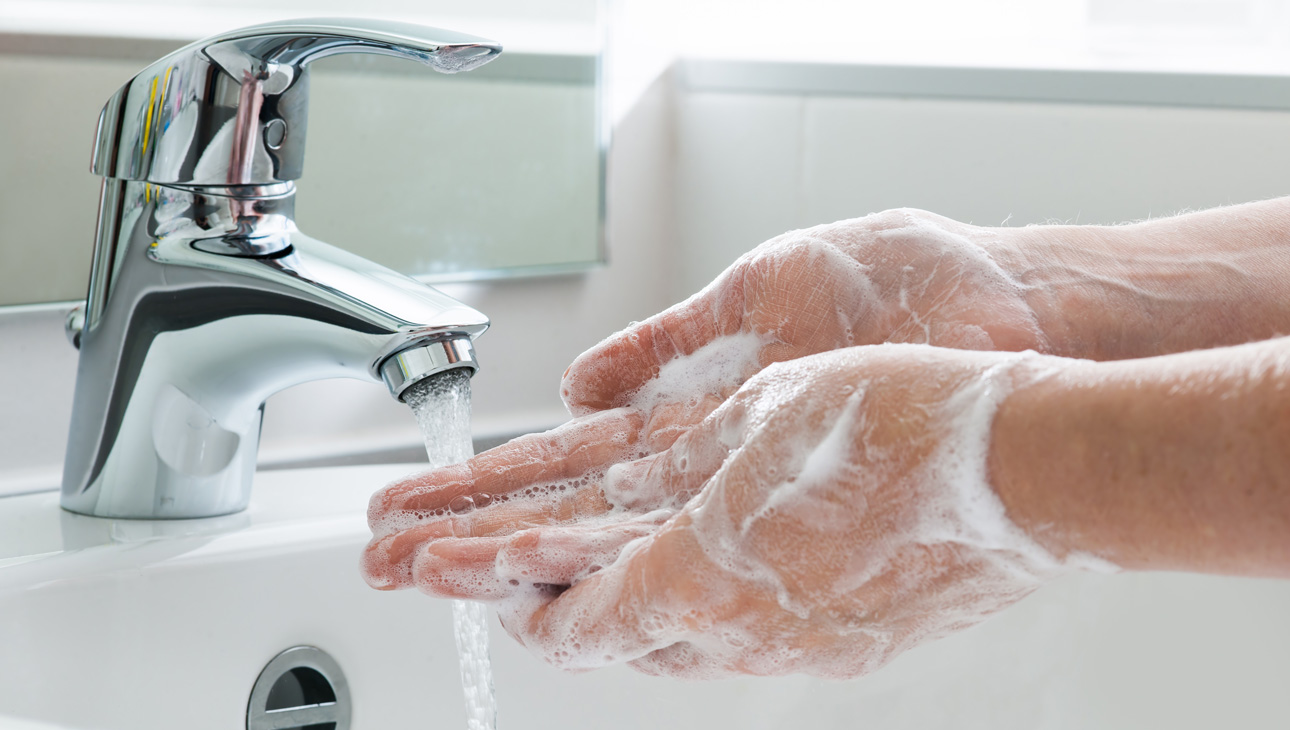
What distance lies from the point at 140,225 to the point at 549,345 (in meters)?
0.39

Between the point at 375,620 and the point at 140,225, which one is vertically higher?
the point at 140,225

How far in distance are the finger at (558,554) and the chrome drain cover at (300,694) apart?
8.3 inches

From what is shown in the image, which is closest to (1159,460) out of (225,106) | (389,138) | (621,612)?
(621,612)

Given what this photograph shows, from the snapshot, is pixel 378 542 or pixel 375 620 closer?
pixel 378 542

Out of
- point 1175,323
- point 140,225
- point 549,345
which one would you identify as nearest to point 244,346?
point 140,225

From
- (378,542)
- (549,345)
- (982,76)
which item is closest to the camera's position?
(378,542)

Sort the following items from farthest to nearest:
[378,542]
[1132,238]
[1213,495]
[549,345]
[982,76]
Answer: [549,345], [982,76], [1132,238], [378,542], [1213,495]

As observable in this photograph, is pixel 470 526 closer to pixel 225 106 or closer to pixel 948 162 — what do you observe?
pixel 225 106

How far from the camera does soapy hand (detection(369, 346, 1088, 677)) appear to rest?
0.36 m

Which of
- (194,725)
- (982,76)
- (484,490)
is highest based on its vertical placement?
(982,76)

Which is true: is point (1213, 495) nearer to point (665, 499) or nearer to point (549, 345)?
point (665, 499)

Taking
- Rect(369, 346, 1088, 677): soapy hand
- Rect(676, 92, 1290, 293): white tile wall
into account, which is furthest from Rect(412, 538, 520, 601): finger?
Rect(676, 92, 1290, 293): white tile wall

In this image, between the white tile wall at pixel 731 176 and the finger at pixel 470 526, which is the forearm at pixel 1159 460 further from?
the white tile wall at pixel 731 176

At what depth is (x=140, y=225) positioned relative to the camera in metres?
0.52
